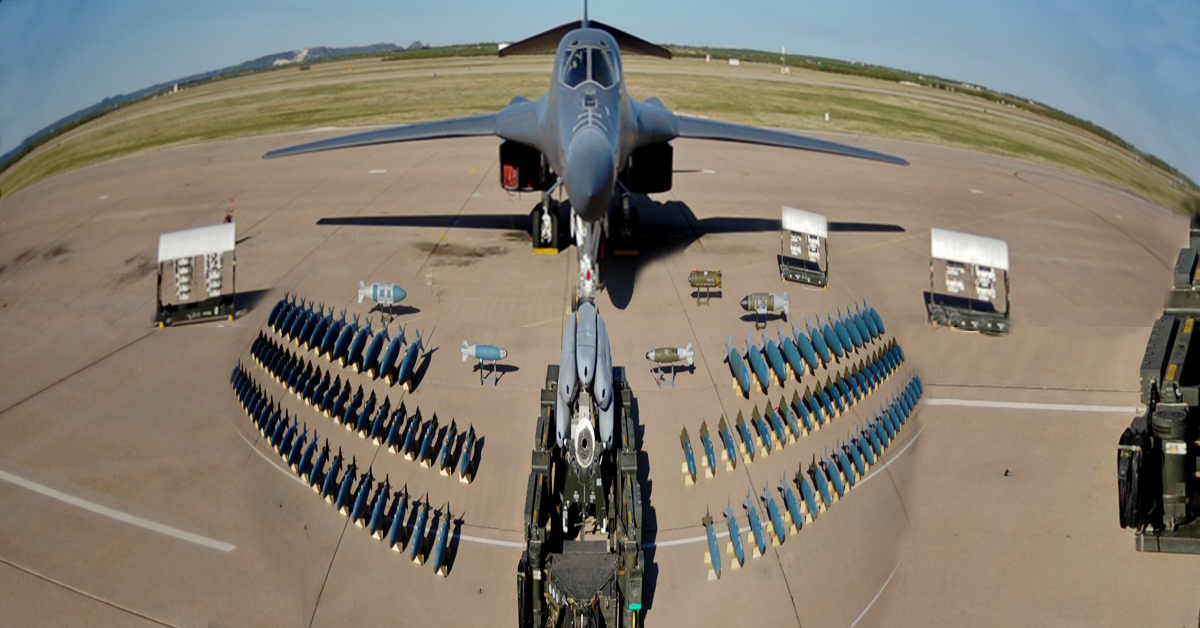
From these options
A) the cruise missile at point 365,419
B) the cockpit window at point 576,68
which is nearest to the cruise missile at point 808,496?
the cruise missile at point 365,419

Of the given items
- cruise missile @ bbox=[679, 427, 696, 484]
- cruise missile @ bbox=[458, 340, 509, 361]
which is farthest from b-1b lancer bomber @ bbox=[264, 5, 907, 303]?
cruise missile @ bbox=[679, 427, 696, 484]

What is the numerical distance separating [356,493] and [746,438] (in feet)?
22.1

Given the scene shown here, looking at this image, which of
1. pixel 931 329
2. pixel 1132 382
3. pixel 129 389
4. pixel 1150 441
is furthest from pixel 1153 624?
pixel 129 389

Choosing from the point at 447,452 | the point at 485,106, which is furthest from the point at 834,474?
the point at 485,106

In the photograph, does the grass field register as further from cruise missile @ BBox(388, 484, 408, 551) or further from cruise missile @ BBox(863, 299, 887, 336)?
cruise missile @ BBox(388, 484, 408, 551)

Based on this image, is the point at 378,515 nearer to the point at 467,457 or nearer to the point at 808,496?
the point at 467,457

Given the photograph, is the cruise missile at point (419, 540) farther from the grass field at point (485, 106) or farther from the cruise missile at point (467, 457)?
the grass field at point (485, 106)

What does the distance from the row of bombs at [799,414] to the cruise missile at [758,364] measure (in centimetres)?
49

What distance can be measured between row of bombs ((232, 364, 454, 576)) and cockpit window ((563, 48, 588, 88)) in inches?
410

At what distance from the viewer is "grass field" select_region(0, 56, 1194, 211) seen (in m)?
48.0

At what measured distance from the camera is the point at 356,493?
49.3ft

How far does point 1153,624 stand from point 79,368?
20.8 metres

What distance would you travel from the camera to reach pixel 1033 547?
13.6m

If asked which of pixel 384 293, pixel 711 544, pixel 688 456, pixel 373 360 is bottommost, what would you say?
pixel 711 544
